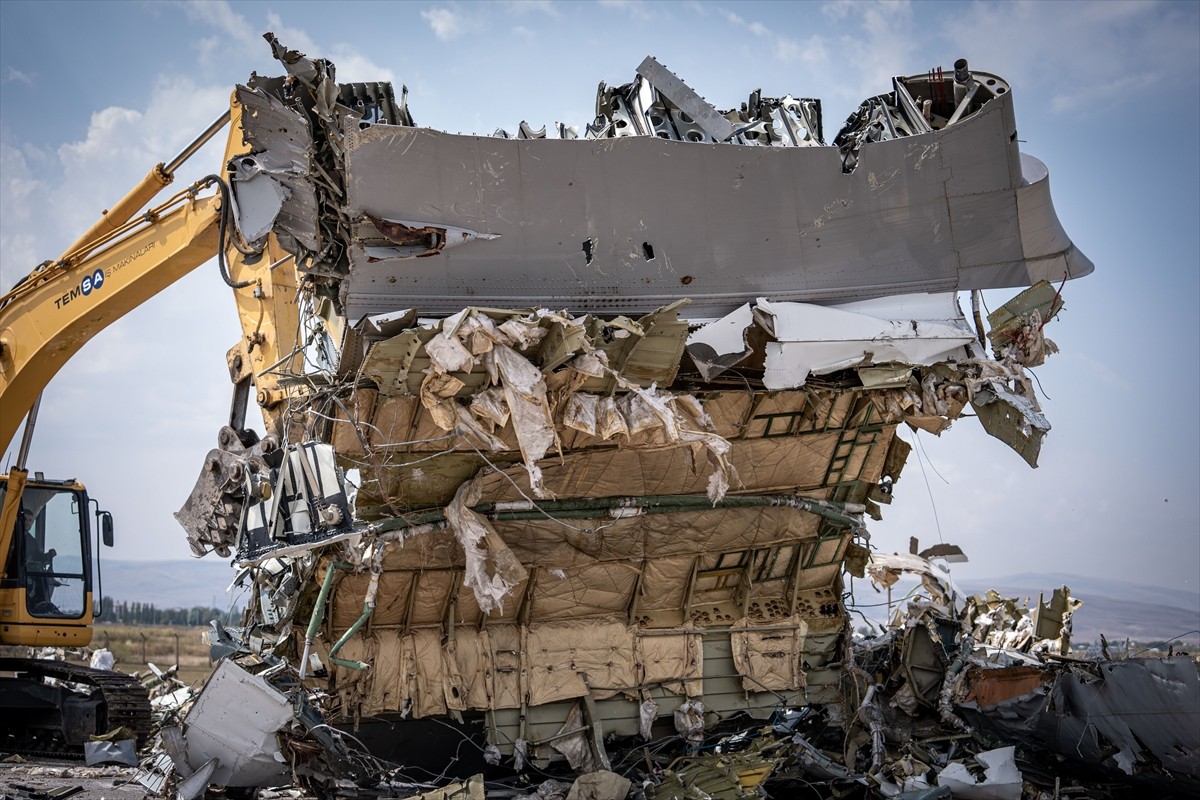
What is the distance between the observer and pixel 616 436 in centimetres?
768

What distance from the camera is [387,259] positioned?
7379mm

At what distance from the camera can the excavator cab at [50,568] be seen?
1111 centimetres

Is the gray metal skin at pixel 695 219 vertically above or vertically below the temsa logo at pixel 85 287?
below

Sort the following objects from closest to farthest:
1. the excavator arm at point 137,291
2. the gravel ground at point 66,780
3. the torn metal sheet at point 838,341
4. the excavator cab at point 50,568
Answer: the torn metal sheet at point 838,341 < the gravel ground at point 66,780 < the excavator arm at point 137,291 < the excavator cab at point 50,568

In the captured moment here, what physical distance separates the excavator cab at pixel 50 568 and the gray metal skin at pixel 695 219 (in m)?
5.92

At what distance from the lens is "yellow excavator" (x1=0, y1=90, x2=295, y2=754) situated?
32.1 feet

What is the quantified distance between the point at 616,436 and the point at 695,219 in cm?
172

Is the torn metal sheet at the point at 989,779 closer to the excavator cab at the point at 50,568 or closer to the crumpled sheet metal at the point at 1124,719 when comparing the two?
the crumpled sheet metal at the point at 1124,719

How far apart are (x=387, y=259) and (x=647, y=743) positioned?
4.81 metres

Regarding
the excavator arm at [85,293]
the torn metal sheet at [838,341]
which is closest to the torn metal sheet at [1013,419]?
the torn metal sheet at [838,341]

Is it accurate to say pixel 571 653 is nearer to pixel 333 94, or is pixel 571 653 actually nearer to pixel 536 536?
pixel 536 536

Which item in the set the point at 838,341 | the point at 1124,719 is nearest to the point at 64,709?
the point at 838,341

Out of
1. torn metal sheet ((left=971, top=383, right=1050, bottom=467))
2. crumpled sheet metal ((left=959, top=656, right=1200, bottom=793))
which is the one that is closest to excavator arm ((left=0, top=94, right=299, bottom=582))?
torn metal sheet ((left=971, top=383, right=1050, bottom=467))

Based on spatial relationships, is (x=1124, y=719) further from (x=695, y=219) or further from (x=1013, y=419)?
(x=695, y=219)
